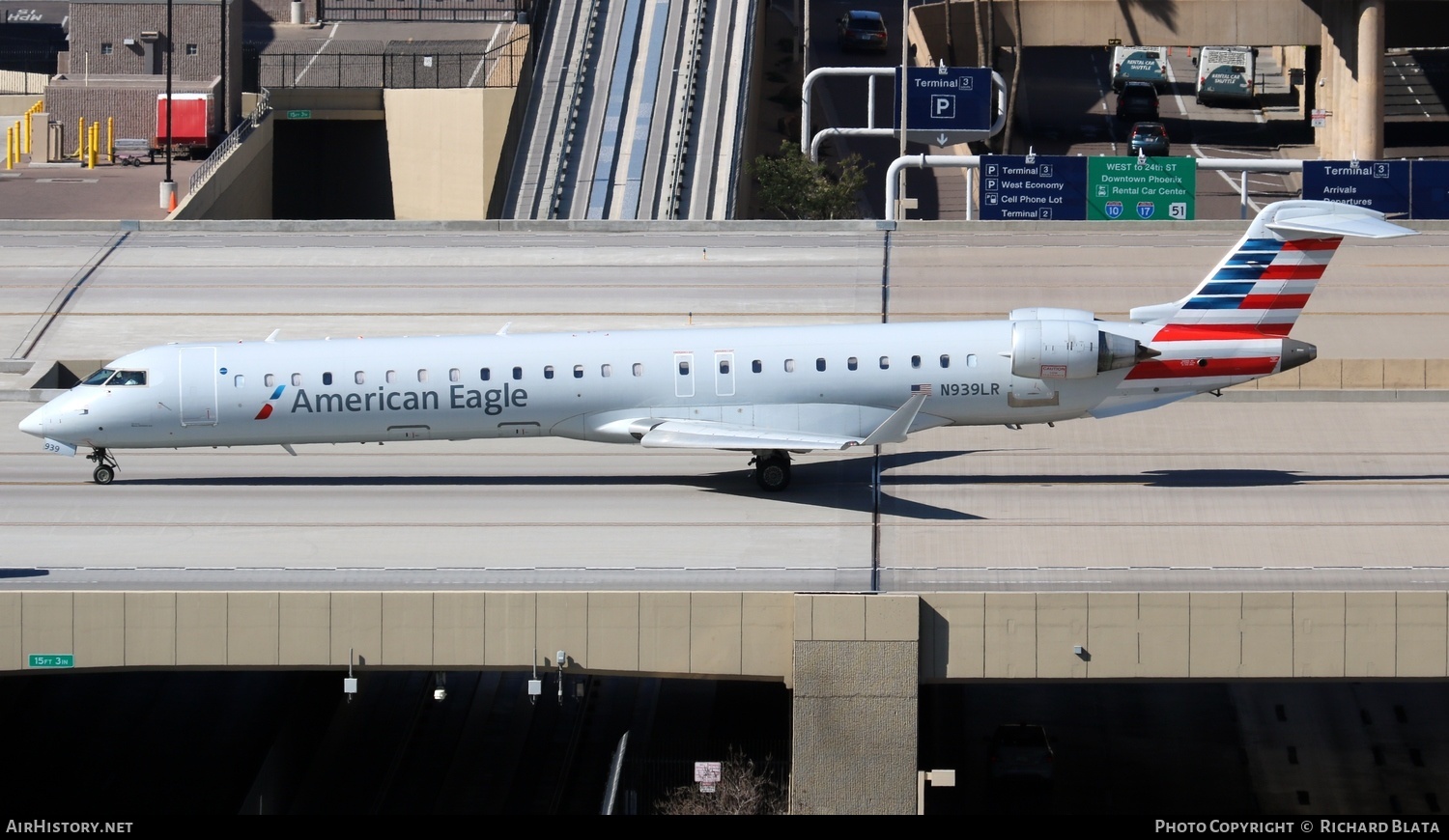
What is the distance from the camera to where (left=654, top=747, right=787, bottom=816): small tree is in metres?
25.4

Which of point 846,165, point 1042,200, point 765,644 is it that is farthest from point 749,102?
point 765,644

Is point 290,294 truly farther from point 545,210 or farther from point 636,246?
point 545,210

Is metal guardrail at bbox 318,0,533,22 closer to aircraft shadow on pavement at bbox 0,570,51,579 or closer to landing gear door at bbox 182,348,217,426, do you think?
landing gear door at bbox 182,348,217,426

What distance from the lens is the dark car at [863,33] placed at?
8319 cm

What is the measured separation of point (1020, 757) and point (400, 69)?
4560 cm

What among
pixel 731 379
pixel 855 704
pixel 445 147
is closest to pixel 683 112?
pixel 445 147

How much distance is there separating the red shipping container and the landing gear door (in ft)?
111

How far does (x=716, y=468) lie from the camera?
33.2 m

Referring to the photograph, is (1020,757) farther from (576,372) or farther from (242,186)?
(242,186)

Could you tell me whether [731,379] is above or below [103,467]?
above

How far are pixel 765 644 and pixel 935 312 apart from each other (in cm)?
1932

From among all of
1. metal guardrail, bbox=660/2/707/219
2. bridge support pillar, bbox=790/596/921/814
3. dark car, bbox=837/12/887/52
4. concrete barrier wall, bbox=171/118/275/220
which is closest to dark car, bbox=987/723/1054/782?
bridge support pillar, bbox=790/596/921/814

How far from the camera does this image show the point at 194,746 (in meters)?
32.2

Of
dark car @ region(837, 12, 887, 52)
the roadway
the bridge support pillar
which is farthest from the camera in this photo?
dark car @ region(837, 12, 887, 52)
